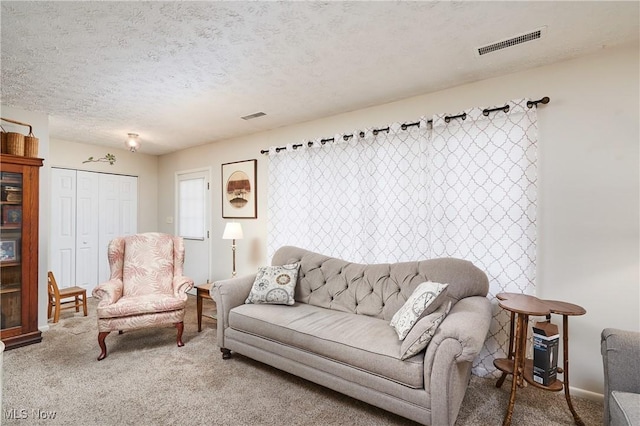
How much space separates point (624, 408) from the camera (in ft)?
4.51

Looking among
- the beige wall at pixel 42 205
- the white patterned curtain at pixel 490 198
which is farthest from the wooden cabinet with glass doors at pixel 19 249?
the white patterned curtain at pixel 490 198

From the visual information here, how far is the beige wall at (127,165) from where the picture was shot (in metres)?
4.58

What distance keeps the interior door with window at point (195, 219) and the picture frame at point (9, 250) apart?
2.16 meters

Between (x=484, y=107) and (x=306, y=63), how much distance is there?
4.91 ft

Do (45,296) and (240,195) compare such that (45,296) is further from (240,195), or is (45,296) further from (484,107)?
(484,107)

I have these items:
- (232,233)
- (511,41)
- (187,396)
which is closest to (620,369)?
(511,41)

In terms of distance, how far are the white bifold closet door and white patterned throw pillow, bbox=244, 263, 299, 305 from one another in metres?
3.34

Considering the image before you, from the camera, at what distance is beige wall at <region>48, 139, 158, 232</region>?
458 centimetres

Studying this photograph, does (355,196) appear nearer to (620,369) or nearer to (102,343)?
(620,369)

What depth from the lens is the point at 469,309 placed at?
2092 mm

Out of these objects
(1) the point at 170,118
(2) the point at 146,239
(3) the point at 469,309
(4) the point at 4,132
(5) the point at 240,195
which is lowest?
(3) the point at 469,309

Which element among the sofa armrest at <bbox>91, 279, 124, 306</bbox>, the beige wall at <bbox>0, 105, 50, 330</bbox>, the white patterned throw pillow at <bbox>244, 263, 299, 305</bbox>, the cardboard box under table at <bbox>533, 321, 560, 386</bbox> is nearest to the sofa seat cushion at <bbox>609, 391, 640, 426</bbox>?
the cardboard box under table at <bbox>533, 321, 560, 386</bbox>

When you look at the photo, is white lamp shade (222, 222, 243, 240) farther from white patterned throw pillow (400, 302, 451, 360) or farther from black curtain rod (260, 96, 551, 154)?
white patterned throw pillow (400, 302, 451, 360)

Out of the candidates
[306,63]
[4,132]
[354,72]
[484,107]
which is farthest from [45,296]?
[484,107]
